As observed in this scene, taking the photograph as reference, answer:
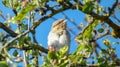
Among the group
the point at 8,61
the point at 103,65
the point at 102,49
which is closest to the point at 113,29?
the point at 102,49

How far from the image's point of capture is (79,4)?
2.53 m

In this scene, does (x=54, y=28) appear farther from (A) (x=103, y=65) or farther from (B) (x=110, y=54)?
(A) (x=103, y=65)

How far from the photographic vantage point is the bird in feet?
11.6

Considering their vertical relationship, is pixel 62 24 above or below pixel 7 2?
below

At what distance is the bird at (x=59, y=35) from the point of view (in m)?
3.53

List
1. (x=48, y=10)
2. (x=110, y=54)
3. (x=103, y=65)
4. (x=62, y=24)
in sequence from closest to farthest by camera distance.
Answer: (x=48, y=10), (x=103, y=65), (x=110, y=54), (x=62, y=24)

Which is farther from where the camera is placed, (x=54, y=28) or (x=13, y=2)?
(x=54, y=28)

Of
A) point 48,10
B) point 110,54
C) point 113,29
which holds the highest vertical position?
point 48,10

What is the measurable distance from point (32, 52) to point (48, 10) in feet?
1.45

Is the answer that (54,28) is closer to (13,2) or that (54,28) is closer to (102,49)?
(102,49)

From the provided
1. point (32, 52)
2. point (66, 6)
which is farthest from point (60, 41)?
point (66, 6)

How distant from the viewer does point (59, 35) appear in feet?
12.4

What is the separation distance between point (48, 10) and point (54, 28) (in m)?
1.35

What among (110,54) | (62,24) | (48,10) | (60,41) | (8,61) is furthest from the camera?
(62,24)
